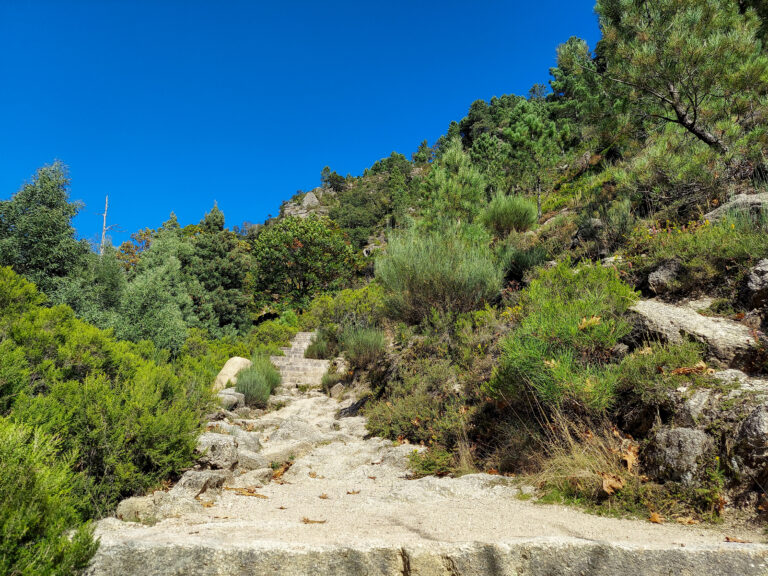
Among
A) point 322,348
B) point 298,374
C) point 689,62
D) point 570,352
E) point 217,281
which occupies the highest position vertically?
point 217,281

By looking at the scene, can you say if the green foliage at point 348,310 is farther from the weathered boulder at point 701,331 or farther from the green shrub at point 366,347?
the weathered boulder at point 701,331

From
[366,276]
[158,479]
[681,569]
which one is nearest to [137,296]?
[158,479]

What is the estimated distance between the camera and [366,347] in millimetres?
9336

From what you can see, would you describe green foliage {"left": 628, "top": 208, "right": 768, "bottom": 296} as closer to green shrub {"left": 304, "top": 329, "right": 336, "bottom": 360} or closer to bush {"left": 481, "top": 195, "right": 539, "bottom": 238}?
bush {"left": 481, "top": 195, "right": 539, "bottom": 238}

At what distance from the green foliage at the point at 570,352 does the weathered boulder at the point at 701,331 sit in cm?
20

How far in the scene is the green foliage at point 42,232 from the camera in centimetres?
896

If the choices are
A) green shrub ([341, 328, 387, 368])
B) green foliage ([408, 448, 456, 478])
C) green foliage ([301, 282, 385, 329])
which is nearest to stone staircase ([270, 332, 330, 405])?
green foliage ([301, 282, 385, 329])

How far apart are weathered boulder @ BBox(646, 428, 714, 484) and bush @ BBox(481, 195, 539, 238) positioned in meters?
8.78

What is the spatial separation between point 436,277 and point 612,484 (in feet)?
16.3

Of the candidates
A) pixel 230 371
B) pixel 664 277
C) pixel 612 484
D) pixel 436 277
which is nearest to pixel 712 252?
pixel 664 277

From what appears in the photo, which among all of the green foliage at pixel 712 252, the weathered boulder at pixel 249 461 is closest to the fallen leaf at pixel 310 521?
the weathered boulder at pixel 249 461

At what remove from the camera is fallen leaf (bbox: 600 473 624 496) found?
278cm

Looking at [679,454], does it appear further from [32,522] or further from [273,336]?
[273,336]

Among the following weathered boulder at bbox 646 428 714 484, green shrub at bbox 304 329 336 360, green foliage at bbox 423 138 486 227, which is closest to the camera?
weathered boulder at bbox 646 428 714 484
